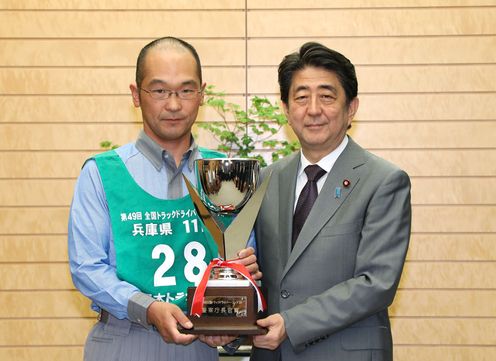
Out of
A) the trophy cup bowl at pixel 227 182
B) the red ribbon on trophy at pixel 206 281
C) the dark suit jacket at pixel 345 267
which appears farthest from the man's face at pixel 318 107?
the red ribbon on trophy at pixel 206 281

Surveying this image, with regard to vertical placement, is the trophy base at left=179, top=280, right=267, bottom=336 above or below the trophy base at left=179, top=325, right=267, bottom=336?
above

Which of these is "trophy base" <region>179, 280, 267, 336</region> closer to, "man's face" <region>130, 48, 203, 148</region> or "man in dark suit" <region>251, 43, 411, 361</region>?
"man in dark suit" <region>251, 43, 411, 361</region>

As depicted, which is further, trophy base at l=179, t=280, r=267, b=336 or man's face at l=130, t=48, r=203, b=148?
man's face at l=130, t=48, r=203, b=148

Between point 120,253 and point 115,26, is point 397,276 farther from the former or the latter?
point 115,26

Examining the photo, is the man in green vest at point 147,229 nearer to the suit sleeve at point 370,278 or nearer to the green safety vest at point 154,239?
the green safety vest at point 154,239

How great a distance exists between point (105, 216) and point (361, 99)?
2639 millimetres

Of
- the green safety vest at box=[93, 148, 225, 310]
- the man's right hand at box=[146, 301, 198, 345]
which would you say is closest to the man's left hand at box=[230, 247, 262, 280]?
the green safety vest at box=[93, 148, 225, 310]

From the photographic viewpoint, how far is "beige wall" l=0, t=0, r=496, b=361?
4.59 m

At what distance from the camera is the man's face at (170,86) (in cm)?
232

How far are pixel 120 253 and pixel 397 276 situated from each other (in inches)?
32.7

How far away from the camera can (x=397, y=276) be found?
7.34ft

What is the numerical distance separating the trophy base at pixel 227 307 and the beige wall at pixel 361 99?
2.63m

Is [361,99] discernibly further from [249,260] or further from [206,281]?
[206,281]

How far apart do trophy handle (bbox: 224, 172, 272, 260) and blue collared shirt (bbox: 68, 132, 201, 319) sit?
9.1 inches
